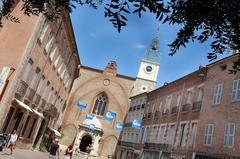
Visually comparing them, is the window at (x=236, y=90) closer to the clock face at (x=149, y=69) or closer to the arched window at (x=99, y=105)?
the arched window at (x=99, y=105)

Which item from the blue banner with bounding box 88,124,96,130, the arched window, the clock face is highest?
the clock face

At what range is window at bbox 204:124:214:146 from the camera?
22.2 meters

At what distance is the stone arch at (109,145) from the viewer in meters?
54.3

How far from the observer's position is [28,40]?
20.8m

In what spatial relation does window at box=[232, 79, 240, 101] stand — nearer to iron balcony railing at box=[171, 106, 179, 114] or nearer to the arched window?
iron balcony railing at box=[171, 106, 179, 114]

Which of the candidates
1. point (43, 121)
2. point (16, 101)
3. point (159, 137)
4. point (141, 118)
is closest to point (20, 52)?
point (16, 101)

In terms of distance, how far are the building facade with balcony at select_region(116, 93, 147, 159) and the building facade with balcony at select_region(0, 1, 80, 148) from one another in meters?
11.2

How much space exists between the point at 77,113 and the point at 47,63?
99.3 ft

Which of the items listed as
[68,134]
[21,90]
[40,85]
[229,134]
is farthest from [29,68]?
[68,134]

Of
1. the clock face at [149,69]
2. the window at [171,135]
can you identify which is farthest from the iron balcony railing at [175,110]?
the clock face at [149,69]

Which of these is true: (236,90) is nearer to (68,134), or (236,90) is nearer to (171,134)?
(171,134)

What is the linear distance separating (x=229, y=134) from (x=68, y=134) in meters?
38.5

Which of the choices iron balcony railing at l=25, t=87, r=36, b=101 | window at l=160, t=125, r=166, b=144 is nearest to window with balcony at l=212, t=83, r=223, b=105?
window at l=160, t=125, r=166, b=144

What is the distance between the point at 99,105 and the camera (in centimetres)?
5834
